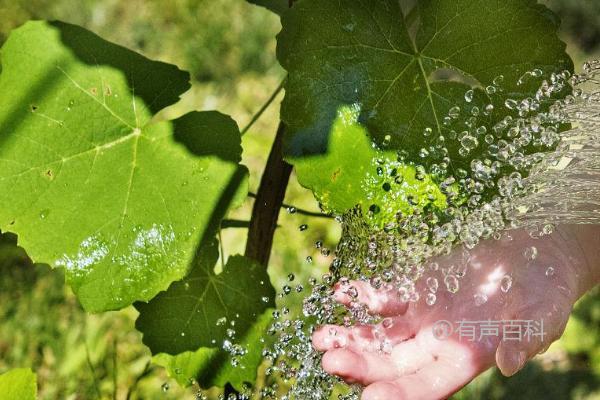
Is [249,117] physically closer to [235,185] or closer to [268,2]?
[268,2]

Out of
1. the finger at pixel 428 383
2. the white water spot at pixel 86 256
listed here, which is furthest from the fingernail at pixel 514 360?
the white water spot at pixel 86 256

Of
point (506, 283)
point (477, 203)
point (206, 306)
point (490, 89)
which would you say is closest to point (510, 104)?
point (490, 89)

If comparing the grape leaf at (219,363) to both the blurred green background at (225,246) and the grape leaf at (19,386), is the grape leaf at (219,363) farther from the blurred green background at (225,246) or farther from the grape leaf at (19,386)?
the blurred green background at (225,246)

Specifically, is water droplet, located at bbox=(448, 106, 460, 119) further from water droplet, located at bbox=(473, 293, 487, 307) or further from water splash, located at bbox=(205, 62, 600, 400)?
water droplet, located at bbox=(473, 293, 487, 307)

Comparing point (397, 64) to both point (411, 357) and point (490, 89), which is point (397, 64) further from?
point (411, 357)

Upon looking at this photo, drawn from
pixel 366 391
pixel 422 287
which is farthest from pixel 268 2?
pixel 366 391

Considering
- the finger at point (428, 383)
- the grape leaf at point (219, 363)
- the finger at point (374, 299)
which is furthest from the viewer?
the grape leaf at point (219, 363)
